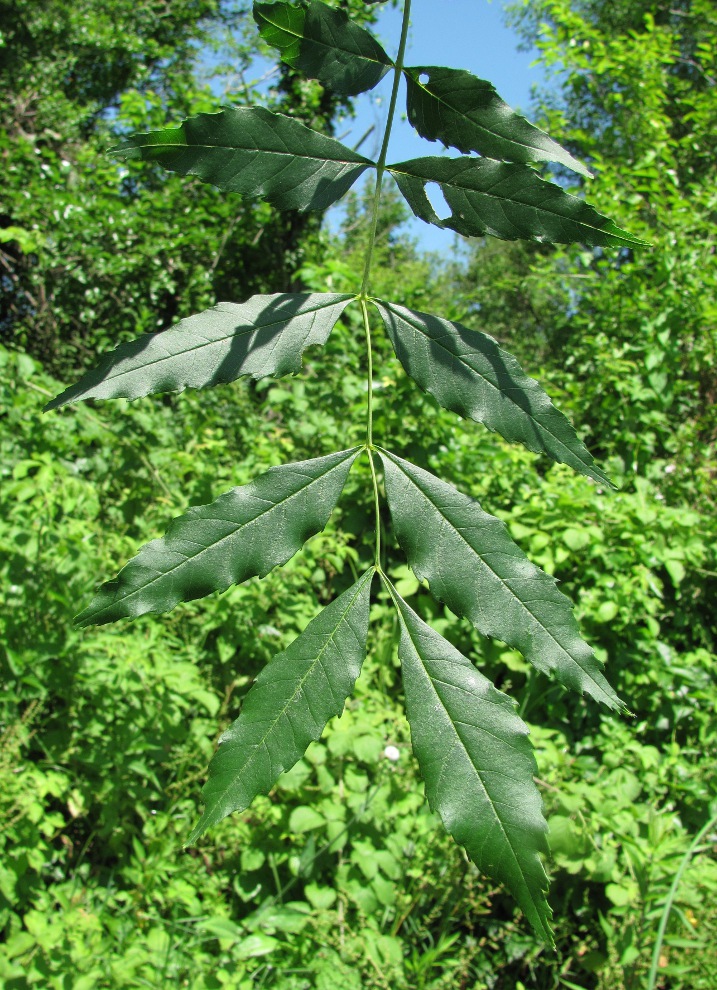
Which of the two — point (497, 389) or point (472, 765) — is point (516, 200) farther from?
point (472, 765)

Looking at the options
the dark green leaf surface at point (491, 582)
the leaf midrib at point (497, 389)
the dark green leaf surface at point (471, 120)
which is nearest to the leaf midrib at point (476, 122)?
the dark green leaf surface at point (471, 120)

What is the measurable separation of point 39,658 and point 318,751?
899mm

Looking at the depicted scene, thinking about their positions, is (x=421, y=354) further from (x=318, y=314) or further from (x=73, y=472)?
(x=73, y=472)

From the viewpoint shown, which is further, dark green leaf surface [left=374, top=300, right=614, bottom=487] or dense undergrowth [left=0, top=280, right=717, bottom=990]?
dense undergrowth [left=0, top=280, right=717, bottom=990]

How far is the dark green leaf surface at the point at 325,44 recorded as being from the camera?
0.64 meters

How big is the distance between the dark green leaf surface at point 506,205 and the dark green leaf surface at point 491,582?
0.23 metres

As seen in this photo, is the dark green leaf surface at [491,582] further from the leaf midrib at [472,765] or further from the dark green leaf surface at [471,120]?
the dark green leaf surface at [471,120]

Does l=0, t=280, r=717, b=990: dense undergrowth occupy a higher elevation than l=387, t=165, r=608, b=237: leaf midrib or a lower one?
lower

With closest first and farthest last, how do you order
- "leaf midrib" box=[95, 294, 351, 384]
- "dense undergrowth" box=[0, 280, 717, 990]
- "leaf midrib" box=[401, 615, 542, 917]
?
"leaf midrib" box=[401, 615, 542, 917], "leaf midrib" box=[95, 294, 351, 384], "dense undergrowth" box=[0, 280, 717, 990]

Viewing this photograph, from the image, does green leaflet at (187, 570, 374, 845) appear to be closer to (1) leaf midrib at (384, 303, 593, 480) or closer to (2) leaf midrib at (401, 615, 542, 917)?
(2) leaf midrib at (401, 615, 542, 917)

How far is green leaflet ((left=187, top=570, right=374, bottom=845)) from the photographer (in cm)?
50

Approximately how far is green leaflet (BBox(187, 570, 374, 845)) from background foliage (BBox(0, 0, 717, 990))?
1576 mm

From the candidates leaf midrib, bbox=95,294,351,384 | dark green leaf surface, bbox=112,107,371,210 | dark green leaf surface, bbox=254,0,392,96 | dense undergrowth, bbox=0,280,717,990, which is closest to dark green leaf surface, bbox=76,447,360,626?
leaf midrib, bbox=95,294,351,384

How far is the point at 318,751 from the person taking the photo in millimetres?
2311
